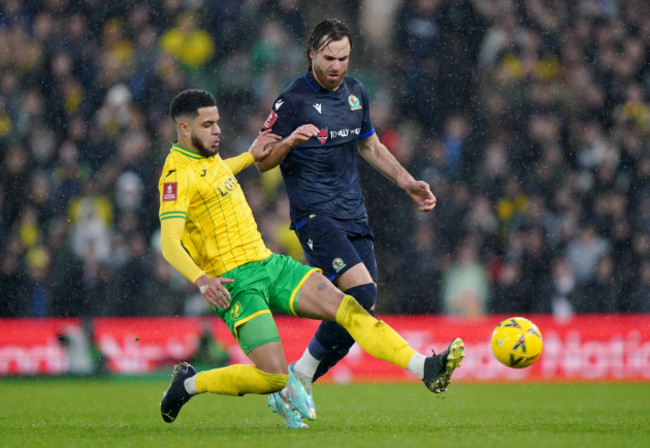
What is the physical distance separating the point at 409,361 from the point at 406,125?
831 cm

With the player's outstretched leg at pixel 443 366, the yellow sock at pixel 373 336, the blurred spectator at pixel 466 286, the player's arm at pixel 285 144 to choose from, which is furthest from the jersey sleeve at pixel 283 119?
the blurred spectator at pixel 466 286

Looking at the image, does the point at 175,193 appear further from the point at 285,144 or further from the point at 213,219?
the point at 285,144

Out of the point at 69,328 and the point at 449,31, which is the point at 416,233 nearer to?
the point at 449,31

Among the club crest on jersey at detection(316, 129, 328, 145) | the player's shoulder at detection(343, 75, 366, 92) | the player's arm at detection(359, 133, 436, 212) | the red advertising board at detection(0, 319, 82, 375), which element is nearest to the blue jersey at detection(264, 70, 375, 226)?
the club crest on jersey at detection(316, 129, 328, 145)

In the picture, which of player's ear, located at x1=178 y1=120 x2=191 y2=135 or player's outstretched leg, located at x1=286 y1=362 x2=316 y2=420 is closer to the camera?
player's ear, located at x1=178 y1=120 x2=191 y2=135

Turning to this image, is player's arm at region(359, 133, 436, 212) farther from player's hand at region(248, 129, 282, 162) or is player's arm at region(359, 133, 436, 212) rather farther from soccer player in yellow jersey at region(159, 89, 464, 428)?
soccer player in yellow jersey at region(159, 89, 464, 428)

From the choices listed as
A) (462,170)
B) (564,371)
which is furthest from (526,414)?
(462,170)

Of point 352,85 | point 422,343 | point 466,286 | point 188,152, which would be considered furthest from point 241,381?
point 466,286

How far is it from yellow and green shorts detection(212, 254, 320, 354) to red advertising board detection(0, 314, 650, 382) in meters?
5.81

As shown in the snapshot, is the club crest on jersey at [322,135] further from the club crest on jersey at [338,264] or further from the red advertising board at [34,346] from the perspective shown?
the red advertising board at [34,346]

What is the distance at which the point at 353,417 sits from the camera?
7.53 metres

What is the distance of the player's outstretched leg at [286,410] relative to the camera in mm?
6695

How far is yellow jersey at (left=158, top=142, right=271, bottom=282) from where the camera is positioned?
6.27 metres

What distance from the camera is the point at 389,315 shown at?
1308 cm
